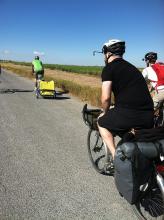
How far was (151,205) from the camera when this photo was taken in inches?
152

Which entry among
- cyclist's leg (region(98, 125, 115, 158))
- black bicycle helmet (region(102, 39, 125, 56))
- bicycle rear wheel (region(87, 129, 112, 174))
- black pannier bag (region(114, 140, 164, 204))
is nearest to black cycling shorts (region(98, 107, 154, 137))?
cyclist's leg (region(98, 125, 115, 158))

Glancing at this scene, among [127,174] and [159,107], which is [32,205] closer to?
[127,174]

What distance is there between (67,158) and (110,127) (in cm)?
219

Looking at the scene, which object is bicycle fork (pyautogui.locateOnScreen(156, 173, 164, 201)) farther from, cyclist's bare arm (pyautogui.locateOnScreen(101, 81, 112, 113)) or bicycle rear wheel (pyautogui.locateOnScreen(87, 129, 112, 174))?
bicycle rear wheel (pyautogui.locateOnScreen(87, 129, 112, 174))

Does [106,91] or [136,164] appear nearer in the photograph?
[136,164]

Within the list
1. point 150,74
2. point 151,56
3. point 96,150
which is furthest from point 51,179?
point 151,56

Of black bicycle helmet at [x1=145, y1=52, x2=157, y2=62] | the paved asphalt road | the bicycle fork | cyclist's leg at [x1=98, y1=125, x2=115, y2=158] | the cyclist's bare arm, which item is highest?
black bicycle helmet at [x1=145, y1=52, x2=157, y2=62]

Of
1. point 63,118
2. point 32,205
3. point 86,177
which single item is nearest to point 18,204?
point 32,205

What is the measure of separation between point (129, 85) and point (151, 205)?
139 cm

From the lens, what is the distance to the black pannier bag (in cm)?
342

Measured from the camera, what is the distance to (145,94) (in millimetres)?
4016

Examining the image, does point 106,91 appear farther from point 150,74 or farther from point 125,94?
point 150,74

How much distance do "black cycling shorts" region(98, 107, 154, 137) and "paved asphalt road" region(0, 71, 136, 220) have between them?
0.96 metres

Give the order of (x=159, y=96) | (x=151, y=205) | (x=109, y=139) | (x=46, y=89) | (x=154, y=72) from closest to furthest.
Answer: (x=151, y=205), (x=109, y=139), (x=154, y=72), (x=159, y=96), (x=46, y=89)
